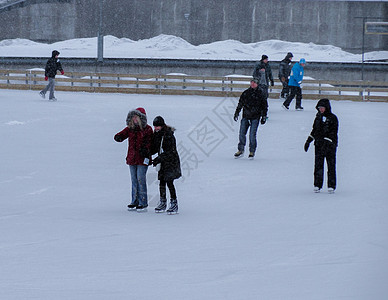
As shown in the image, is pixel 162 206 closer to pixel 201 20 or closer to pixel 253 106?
pixel 253 106

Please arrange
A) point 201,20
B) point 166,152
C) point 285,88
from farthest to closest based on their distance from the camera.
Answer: point 201,20 → point 285,88 → point 166,152

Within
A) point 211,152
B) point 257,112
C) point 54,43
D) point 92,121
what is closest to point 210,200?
point 257,112

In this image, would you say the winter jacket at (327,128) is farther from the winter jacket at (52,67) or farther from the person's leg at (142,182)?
the winter jacket at (52,67)

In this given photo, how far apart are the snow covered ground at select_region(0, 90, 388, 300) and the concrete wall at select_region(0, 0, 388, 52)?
24.0 m

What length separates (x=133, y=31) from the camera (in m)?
43.4

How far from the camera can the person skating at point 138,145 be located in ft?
30.0

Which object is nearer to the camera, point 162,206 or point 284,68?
point 162,206

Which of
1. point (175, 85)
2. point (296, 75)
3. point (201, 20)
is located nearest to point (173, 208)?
point (296, 75)

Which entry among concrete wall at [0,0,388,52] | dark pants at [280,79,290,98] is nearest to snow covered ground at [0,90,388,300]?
dark pants at [280,79,290,98]

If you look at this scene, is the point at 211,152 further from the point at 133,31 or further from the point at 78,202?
the point at 133,31

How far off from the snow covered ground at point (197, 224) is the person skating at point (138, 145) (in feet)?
1.23

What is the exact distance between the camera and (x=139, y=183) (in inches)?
373

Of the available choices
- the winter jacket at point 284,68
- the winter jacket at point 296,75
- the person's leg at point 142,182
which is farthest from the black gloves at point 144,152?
the winter jacket at point 284,68

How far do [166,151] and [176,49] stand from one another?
3252cm
